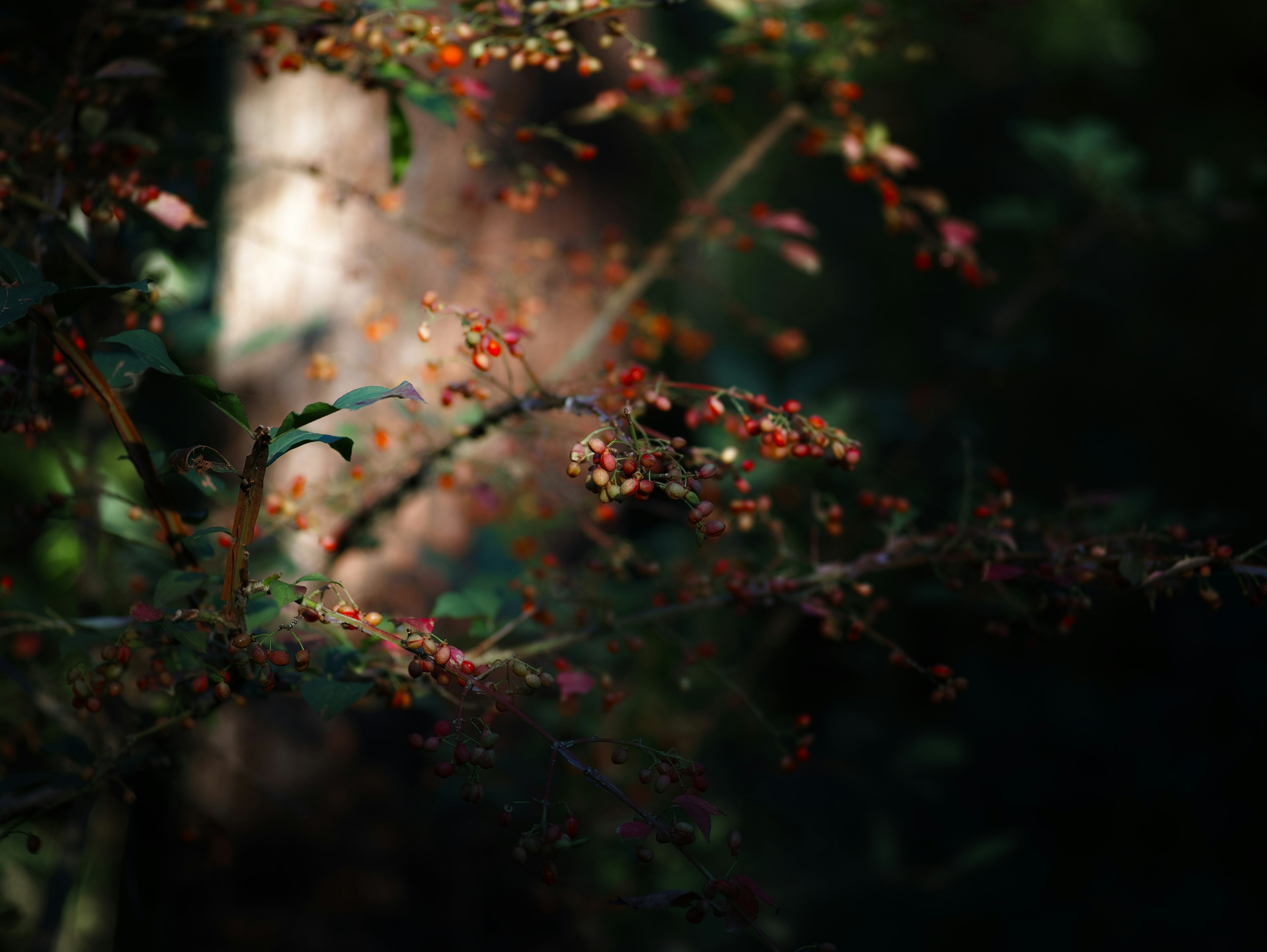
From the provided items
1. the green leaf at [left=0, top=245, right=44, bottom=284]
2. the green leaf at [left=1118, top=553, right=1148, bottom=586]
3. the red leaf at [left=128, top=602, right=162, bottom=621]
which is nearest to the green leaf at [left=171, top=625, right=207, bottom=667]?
the red leaf at [left=128, top=602, right=162, bottom=621]

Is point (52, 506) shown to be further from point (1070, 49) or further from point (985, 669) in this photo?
point (1070, 49)

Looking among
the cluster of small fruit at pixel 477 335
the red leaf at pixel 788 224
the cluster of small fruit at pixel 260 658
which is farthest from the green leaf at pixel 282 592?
the red leaf at pixel 788 224

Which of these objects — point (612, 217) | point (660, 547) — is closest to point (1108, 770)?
point (660, 547)

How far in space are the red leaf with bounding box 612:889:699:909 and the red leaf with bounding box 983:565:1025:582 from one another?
441 millimetres

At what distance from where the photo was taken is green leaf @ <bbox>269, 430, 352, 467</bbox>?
1.82 feet

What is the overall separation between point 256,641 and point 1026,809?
83.4 inches

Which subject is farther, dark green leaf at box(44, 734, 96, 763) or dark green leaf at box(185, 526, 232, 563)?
dark green leaf at box(44, 734, 96, 763)

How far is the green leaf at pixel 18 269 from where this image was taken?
0.65m

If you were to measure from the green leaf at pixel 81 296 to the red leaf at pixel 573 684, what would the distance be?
0.52 metres

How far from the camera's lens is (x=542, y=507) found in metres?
1.29

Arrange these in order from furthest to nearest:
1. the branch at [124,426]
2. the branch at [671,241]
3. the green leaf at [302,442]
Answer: the branch at [671,241]
the branch at [124,426]
the green leaf at [302,442]

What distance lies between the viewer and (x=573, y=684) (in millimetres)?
849

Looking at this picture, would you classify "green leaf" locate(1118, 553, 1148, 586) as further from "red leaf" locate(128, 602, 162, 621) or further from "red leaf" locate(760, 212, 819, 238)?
"red leaf" locate(128, 602, 162, 621)

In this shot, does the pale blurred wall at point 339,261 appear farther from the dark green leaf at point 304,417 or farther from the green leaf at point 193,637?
the dark green leaf at point 304,417
